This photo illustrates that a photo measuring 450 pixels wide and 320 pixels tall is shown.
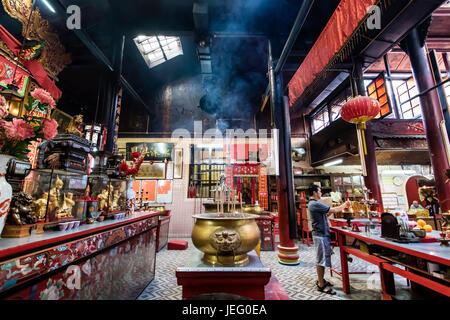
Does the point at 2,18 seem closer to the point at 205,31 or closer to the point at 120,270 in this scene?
the point at 205,31

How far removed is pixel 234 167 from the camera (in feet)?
23.4

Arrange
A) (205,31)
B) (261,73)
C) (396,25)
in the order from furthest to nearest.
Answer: (261,73)
(205,31)
(396,25)

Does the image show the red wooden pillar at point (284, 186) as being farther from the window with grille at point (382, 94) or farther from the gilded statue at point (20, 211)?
the gilded statue at point (20, 211)

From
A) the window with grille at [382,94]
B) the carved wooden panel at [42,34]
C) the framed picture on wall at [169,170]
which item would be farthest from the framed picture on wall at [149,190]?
the window with grille at [382,94]

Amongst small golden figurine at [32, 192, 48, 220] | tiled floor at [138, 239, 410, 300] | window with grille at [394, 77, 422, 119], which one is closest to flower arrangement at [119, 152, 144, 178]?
small golden figurine at [32, 192, 48, 220]

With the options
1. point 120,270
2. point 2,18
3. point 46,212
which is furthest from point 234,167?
point 2,18

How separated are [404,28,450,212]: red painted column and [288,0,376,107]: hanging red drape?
3.12 metres

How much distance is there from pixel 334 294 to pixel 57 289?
344 cm

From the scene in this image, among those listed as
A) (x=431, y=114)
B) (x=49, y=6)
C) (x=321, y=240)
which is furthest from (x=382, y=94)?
(x=49, y=6)

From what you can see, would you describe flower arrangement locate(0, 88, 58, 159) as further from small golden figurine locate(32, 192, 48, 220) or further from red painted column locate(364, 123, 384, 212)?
red painted column locate(364, 123, 384, 212)

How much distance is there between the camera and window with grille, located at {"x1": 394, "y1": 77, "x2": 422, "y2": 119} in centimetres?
638

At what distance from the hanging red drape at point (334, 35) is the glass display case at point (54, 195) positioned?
3724 millimetres

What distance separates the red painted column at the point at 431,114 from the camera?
13.6 feet

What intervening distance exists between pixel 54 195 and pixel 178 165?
608 cm
